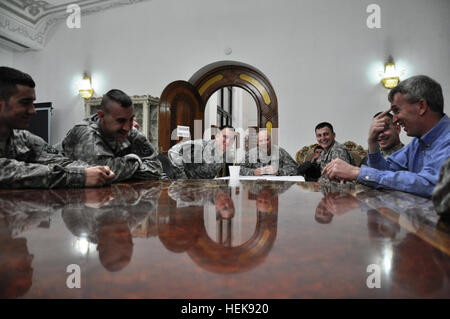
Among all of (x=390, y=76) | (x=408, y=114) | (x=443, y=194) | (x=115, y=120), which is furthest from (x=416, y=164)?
(x=390, y=76)

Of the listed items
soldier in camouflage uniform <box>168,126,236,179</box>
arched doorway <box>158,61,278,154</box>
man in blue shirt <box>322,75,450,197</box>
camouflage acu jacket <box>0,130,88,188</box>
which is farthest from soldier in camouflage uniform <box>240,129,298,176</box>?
camouflage acu jacket <box>0,130,88,188</box>

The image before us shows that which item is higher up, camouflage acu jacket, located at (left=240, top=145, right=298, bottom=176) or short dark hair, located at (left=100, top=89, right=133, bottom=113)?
short dark hair, located at (left=100, top=89, right=133, bottom=113)

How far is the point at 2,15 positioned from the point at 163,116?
3412mm

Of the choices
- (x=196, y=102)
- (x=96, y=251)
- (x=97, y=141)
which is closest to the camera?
(x=96, y=251)

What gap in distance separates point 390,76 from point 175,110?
121 inches

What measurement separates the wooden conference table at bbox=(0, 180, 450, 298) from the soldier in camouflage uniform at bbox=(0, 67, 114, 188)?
58 cm

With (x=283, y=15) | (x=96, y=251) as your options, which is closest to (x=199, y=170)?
(x=96, y=251)

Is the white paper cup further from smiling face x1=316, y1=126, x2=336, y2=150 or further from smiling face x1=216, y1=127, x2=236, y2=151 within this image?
smiling face x1=316, y1=126, x2=336, y2=150

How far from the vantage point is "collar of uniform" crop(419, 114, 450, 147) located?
1.24 m

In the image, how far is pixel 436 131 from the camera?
126 cm

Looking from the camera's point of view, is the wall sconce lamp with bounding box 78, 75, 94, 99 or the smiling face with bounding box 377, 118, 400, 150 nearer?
the smiling face with bounding box 377, 118, 400, 150
